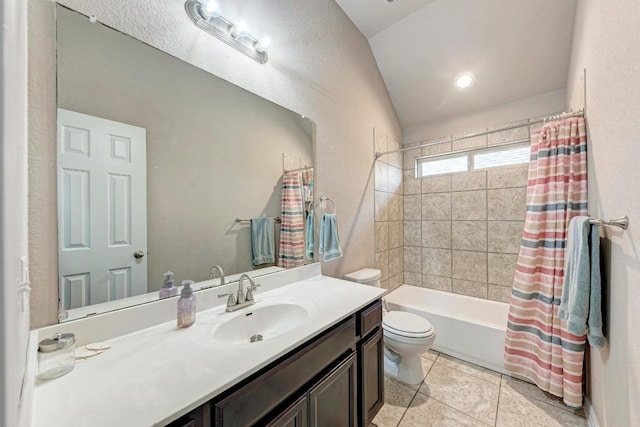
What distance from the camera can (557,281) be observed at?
1.67 m

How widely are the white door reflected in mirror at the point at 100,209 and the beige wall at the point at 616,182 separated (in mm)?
1805

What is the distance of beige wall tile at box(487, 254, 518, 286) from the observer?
246cm

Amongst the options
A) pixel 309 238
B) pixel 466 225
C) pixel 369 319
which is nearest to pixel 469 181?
pixel 466 225

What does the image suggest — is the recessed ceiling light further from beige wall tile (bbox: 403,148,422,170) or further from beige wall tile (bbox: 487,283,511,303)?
beige wall tile (bbox: 487,283,511,303)

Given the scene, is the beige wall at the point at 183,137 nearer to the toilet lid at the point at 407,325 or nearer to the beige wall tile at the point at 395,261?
the toilet lid at the point at 407,325

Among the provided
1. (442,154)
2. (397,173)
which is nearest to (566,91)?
(442,154)

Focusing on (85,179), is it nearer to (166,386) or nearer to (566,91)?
(166,386)

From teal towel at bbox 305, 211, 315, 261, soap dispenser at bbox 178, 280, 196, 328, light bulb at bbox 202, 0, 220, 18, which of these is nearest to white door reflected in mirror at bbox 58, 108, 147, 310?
soap dispenser at bbox 178, 280, 196, 328

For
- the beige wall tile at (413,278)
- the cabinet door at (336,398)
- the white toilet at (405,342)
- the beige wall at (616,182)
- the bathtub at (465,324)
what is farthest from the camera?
the beige wall tile at (413,278)

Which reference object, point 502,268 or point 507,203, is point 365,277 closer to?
point 502,268

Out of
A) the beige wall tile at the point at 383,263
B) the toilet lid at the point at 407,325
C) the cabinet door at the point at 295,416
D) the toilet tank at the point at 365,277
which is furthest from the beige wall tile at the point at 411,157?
the cabinet door at the point at 295,416

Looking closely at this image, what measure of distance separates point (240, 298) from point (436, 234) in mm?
2447

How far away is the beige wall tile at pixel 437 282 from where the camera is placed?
2850 mm

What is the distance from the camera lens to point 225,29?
1292mm
